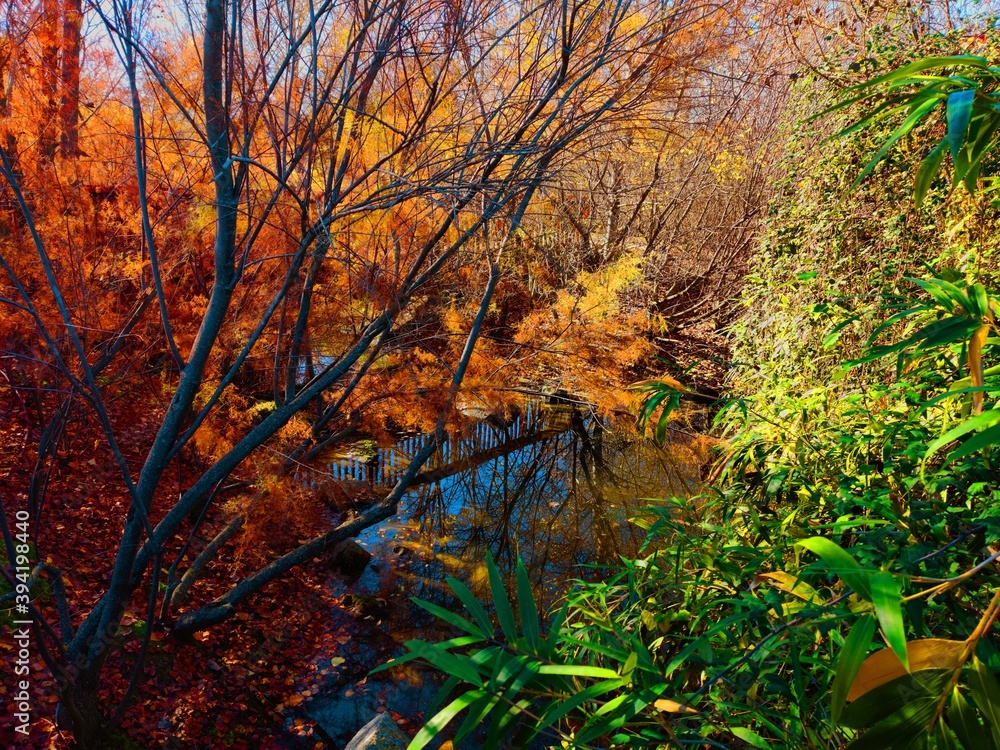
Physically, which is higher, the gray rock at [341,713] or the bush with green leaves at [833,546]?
the bush with green leaves at [833,546]

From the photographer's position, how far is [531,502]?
5.85m

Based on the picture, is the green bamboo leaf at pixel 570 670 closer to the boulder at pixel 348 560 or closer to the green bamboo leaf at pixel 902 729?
the green bamboo leaf at pixel 902 729

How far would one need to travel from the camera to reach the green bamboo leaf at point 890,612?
55 centimetres

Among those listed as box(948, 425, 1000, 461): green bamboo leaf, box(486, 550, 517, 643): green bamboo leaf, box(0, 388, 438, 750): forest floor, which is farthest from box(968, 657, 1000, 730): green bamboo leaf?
box(0, 388, 438, 750): forest floor

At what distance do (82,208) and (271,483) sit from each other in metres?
1.96

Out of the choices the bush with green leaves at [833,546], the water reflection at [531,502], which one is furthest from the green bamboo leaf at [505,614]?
the water reflection at [531,502]

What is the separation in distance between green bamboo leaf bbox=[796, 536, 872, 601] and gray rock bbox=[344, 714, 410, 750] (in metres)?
2.36

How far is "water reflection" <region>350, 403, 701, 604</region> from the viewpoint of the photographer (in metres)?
4.76

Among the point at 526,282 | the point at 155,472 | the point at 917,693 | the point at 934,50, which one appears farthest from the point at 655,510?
the point at 526,282

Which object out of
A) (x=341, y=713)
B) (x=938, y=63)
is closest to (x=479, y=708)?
(x=938, y=63)

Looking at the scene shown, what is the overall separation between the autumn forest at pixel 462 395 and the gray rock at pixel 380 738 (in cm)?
3

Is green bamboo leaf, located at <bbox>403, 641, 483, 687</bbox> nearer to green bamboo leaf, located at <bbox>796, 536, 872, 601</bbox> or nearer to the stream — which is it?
green bamboo leaf, located at <bbox>796, 536, 872, 601</bbox>

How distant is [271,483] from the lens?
12.4 ft

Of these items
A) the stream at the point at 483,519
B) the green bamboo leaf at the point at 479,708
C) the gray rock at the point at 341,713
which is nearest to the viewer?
the green bamboo leaf at the point at 479,708
